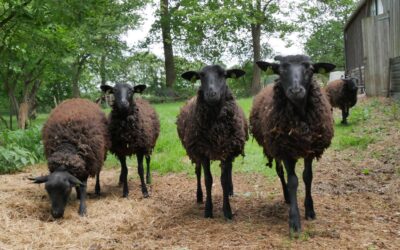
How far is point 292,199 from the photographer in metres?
5.34

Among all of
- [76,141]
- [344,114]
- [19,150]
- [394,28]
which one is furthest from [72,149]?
[394,28]

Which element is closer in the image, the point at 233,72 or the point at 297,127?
the point at 297,127

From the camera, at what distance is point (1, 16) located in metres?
9.35

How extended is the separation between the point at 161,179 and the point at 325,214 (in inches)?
171

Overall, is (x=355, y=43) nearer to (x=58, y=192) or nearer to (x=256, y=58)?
(x=256, y=58)

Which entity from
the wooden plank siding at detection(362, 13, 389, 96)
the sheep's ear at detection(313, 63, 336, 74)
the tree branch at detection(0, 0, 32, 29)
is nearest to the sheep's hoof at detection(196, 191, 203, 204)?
the sheep's ear at detection(313, 63, 336, 74)

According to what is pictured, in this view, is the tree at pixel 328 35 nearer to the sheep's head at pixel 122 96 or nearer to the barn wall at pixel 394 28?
the barn wall at pixel 394 28

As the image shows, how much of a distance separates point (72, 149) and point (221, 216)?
2812mm

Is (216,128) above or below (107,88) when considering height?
below

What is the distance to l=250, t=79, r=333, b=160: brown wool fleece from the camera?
5.39 meters

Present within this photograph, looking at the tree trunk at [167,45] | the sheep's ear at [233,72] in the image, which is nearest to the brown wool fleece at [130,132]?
the sheep's ear at [233,72]

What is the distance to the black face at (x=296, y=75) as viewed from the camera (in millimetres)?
5070

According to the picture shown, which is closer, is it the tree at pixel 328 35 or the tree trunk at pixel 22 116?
the tree trunk at pixel 22 116

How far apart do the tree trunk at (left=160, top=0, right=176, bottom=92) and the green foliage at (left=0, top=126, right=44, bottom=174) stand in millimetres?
21040
